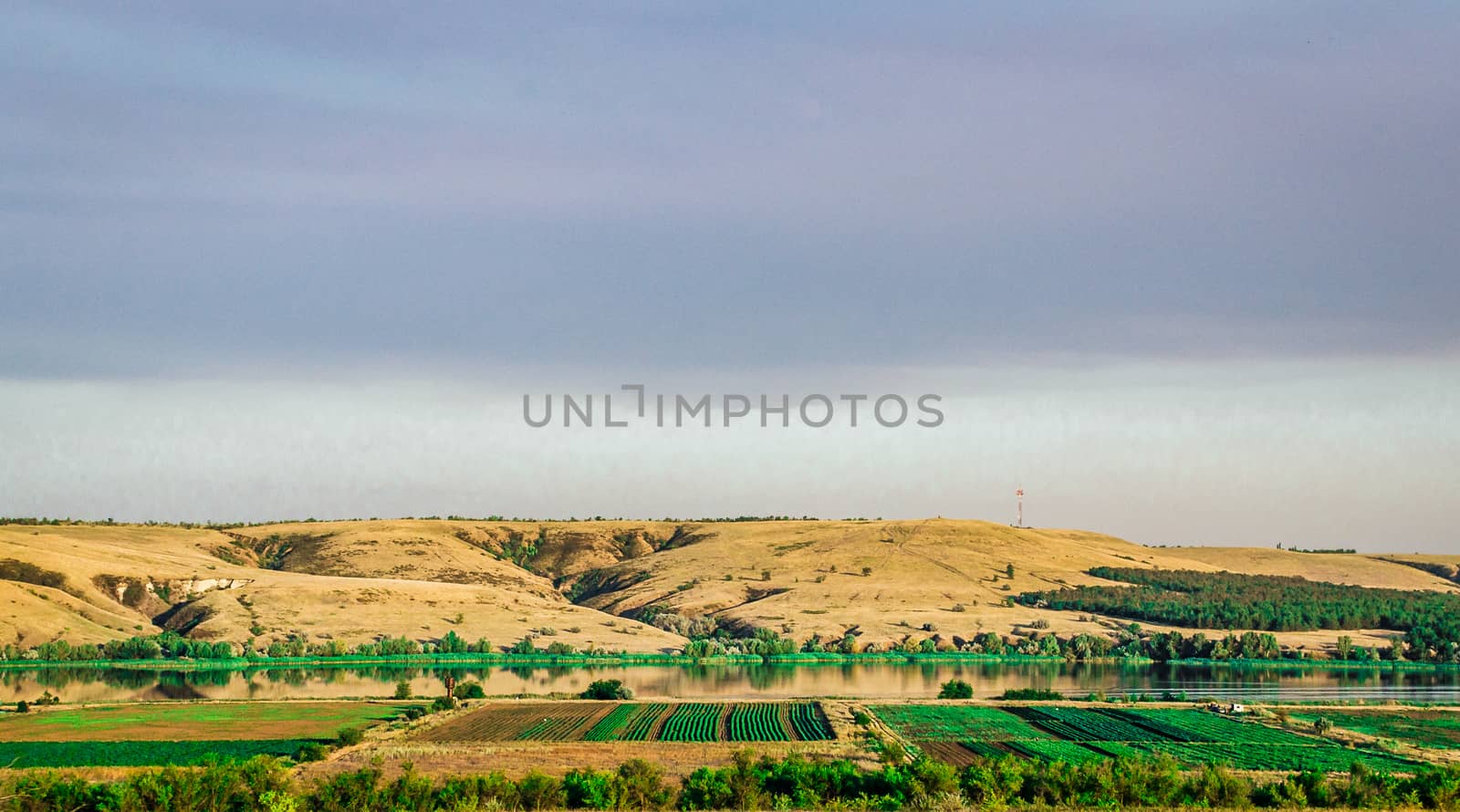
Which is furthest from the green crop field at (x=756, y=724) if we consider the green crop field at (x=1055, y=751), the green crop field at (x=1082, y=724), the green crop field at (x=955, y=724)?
the green crop field at (x=1082, y=724)

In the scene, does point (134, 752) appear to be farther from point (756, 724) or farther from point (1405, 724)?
point (1405, 724)

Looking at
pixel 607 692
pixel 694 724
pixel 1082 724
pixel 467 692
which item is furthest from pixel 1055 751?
pixel 467 692

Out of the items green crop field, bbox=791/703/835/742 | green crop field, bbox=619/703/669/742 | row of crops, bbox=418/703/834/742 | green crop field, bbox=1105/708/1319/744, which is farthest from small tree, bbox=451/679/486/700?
green crop field, bbox=1105/708/1319/744

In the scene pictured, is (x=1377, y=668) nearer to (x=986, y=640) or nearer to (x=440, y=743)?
(x=986, y=640)

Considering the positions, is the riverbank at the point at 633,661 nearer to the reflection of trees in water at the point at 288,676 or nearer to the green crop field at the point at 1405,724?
the reflection of trees in water at the point at 288,676

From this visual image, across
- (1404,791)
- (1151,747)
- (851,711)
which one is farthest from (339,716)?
(1404,791)

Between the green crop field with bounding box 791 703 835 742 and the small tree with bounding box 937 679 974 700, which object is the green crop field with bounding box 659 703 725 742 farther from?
the small tree with bounding box 937 679 974 700
